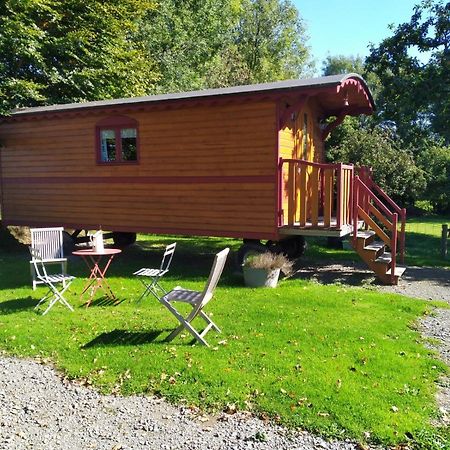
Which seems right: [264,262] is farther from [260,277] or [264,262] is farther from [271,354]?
[271,354]

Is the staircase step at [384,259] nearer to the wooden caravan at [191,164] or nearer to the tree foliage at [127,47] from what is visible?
the wooden caravan at [191,164]

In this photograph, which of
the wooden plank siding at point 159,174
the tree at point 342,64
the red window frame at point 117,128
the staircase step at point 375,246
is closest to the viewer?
the staircase step at point 375,246

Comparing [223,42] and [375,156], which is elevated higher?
[223,42]

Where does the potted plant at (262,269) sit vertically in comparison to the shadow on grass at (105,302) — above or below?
above

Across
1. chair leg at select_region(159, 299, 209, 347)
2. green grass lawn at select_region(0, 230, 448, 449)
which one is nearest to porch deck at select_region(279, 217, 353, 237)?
green grass lawn at select_region(0, 230, 448, 449)

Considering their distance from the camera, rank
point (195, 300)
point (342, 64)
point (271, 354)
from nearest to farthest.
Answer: point (271, 354)
point (195, 300)
point (342, 64)

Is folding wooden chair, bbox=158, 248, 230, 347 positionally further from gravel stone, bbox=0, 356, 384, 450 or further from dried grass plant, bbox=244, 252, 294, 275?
dried grass plant, bbox=244, 252, 294, 275

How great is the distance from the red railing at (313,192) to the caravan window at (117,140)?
3571 millimetres

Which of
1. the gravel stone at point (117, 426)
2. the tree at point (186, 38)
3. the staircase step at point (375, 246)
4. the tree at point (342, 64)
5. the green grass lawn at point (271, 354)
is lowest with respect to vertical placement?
the gravel stone at point (117, 426)

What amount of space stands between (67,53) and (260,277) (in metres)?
13.6

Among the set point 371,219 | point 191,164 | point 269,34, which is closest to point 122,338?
point 191,164

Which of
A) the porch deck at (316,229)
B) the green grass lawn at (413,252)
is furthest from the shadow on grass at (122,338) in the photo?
the green grass lawn at (413,252)

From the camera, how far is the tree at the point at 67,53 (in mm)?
15086

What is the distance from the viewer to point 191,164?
9.68 m
